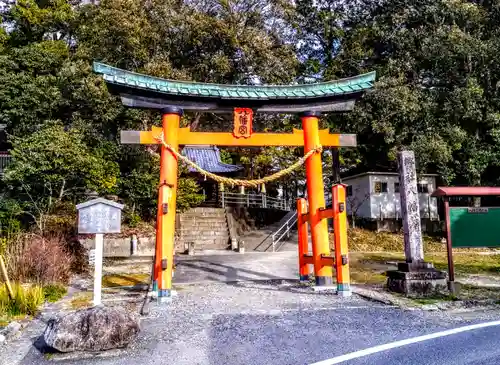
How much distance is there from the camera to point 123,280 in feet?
32.6

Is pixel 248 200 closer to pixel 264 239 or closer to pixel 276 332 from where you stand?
pixel 264 239

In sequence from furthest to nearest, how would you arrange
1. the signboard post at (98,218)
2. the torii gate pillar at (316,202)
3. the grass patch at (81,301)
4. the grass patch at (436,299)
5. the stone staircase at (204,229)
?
the stone staircase at (204,229) → the torii gate pillar at (316,202) → the grass patch at (81,301) → the grass patch at (436,299) → the signboard post at (98,218)

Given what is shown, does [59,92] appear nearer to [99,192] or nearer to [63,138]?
[63,138]

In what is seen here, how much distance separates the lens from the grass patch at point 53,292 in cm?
734

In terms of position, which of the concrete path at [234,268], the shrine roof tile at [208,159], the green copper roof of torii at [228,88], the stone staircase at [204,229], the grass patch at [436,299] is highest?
the shrine roof tile at [208,159]

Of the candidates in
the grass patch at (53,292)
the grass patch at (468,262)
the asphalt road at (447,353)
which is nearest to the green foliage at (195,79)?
the grass patch at (468,262)

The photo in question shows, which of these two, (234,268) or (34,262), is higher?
(34,262)

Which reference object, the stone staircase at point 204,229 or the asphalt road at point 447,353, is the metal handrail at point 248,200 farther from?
the asphalt road at point 447,353

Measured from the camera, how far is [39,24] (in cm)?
2175

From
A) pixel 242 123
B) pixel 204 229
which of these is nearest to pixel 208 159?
pixel 204 229

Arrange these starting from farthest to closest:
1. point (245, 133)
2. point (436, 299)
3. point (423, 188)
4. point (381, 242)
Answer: point (423, 188) → point (381, 242) → point (245, 133) → point (436, 299)

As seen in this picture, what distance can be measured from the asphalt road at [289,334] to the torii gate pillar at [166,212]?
54cm

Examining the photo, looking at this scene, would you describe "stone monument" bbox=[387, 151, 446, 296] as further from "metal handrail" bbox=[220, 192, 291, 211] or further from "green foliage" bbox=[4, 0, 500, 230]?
"metal handrail" bbox=[220, 192, 291, 211]

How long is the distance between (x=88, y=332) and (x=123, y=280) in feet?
18.9
